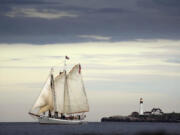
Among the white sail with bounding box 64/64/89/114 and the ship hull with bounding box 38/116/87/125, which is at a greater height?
the white sail with bounding box 64/64/89/114

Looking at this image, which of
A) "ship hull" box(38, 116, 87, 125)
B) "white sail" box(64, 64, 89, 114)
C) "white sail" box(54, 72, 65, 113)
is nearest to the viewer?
"white sail" box(64, 64, 89, 114)

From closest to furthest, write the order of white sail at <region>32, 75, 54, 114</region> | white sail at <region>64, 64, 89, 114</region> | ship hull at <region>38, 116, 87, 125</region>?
1. white sail at <region>64, 64, 89, 114</region>
2. white sail at <region>32, 75, 54, 114</region>
3. ship hull at <region>38, 116, 87, 125</region>

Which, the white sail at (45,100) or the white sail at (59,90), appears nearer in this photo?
the white sail at (45,100)

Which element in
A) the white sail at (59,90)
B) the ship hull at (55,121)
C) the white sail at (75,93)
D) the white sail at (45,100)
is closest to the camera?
the white sail at (75,93)

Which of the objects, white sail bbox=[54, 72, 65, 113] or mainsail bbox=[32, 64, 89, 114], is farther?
white sail bbox=[54, 72, 65, 113]

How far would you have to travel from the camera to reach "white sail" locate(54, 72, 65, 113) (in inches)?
7205

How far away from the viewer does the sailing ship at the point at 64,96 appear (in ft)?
581

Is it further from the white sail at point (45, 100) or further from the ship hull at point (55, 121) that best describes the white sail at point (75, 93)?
the ship hull at point (55, 121)

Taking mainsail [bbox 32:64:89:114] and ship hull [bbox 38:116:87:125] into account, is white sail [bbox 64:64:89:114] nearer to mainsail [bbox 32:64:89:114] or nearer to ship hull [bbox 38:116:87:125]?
mainsail [bbox 32:64:89:114]

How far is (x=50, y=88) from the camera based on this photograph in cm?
18188

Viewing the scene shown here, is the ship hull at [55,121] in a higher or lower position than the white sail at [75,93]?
lower

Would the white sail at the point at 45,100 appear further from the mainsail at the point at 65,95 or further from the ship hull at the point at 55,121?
the ship hull at the point at 55,121

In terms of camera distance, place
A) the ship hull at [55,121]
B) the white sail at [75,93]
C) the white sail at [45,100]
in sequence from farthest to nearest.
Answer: the ship hull at [55,121], the white sail at [45,100], the white sail at [75,93]

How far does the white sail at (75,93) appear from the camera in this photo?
17638 cm
